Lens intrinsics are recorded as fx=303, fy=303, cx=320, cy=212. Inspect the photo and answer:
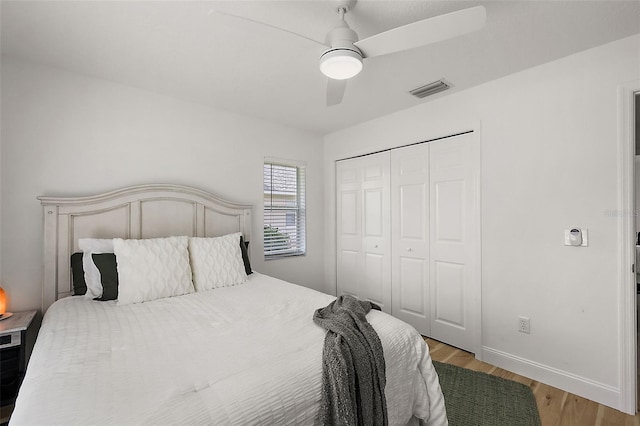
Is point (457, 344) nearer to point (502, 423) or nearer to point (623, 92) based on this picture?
point (502, 423)

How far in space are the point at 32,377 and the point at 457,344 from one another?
301cm

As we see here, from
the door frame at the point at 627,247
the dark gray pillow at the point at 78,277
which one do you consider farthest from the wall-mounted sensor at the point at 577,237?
the dark gray pillow at the point at 78,277

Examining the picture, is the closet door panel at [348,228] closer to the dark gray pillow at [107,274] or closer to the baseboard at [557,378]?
the baseboard at [557,378]

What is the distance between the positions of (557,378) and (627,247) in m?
1.06

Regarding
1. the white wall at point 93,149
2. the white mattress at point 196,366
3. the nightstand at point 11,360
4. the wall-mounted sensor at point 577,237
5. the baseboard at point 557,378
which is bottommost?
the baseboard at point 557,378

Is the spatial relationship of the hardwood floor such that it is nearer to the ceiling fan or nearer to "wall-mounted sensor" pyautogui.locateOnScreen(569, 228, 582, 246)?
"wall-mounted sensor" pyautogui.locateOnScreen(569, 228, 582, 246)

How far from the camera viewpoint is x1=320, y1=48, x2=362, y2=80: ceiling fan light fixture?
5.10 feet

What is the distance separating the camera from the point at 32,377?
110cm

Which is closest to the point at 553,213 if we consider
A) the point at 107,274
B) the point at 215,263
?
the point at 215,263

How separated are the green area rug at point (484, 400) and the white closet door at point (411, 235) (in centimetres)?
76

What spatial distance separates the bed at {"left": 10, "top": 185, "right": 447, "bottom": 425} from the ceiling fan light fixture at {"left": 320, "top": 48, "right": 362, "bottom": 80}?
138cm

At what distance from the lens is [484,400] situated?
82.2 inches

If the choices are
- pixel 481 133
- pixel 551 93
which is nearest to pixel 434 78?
pixel 481 133

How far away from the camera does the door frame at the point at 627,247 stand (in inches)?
76.2
